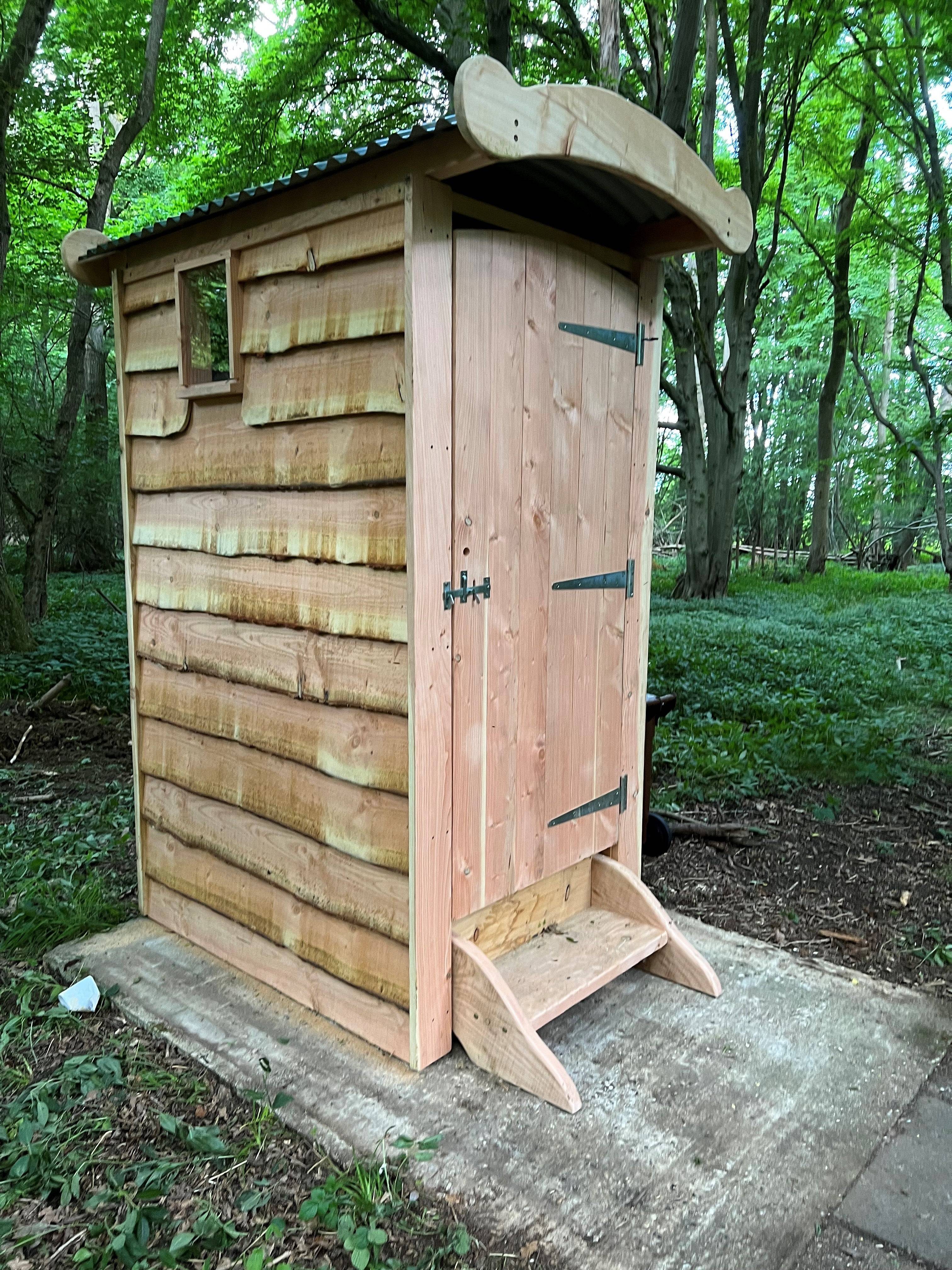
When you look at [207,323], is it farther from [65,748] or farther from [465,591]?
[65,748]

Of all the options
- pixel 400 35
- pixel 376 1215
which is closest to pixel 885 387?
pixel 400 35

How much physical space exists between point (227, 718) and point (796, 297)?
14511 mm

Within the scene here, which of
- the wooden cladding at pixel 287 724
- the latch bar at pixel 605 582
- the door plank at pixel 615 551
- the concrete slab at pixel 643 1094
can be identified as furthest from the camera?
the door plank at pixel 615 551

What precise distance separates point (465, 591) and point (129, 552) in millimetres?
1610

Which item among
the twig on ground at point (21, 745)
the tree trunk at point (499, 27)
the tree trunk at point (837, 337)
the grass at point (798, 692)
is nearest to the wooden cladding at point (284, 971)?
the twig on ground at point (21, 745)

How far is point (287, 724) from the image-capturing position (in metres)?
2.77

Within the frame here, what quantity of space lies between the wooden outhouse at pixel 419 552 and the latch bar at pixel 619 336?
0.01 meters

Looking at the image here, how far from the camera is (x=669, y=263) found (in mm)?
8281

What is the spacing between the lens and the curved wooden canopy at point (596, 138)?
1.87 meters

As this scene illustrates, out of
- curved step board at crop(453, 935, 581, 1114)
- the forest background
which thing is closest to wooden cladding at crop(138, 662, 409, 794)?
curved step board at crop(453, 935, 581, 1114)

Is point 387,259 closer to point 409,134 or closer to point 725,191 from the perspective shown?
point 409,134

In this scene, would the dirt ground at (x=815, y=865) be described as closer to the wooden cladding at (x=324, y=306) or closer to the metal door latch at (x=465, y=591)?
the metal door latch at (x=465, y=591)

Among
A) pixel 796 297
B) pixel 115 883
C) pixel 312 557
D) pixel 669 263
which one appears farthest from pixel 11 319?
pixel 796 297

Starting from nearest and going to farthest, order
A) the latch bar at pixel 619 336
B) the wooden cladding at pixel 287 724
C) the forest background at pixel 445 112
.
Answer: the wooden cladding at pixel 287 724
the latch bar at pixel 619 336
the forest background at pixel 445 112
